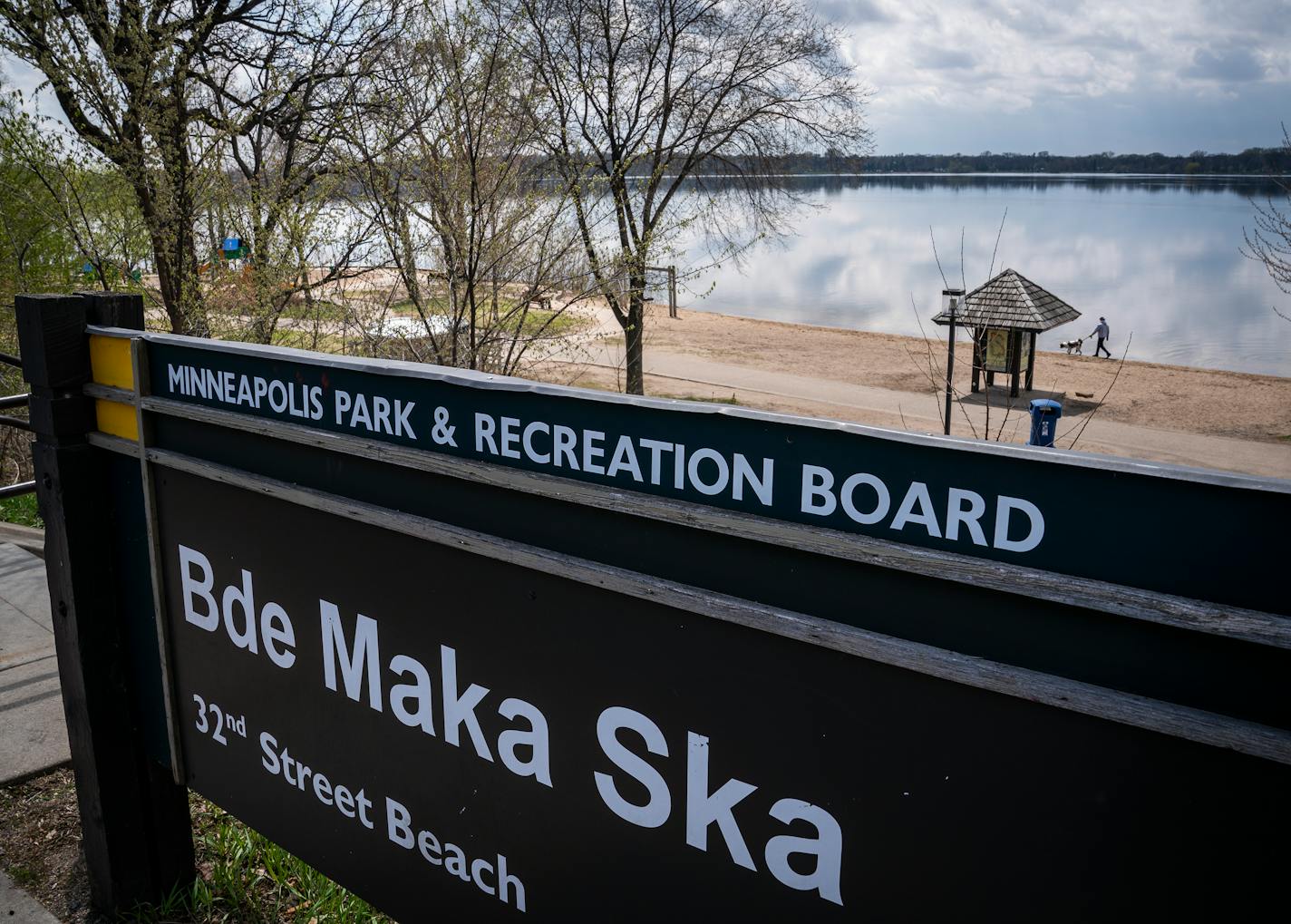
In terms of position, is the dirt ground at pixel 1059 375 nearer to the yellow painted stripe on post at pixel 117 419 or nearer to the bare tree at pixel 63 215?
the bare tree at pixel 63 215

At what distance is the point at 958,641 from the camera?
167 centimetres

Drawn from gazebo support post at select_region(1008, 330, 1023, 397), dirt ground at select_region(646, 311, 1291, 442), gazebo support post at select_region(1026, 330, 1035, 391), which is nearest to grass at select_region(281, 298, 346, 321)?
dirt ground at select_region(646, 311, 1291, 442)

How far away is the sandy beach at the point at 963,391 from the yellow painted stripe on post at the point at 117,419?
14.6m

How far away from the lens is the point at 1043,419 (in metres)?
15.5

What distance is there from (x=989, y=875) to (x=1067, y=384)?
113 feet

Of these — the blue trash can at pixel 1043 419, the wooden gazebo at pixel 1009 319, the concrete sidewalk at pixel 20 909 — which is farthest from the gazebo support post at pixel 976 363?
the concrete sidewalk at pixel 20 909

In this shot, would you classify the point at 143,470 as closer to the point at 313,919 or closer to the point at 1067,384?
the point at 313,919

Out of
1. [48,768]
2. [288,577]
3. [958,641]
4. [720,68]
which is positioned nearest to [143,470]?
[288,577]

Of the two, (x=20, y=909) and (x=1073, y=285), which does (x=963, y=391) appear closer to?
(x=20, y=909)

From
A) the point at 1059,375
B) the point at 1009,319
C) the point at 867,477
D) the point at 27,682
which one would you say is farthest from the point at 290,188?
the point at 1059,375

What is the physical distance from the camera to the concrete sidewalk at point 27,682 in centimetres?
466

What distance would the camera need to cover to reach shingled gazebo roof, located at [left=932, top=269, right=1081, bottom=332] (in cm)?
2839

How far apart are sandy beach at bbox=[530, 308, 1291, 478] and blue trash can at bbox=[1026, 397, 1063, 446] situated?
156 inches

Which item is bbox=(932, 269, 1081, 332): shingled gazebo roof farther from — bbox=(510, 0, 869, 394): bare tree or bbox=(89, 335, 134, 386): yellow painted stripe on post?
bbox=(89, 335, 134, 386): yellow painted stripe on post
